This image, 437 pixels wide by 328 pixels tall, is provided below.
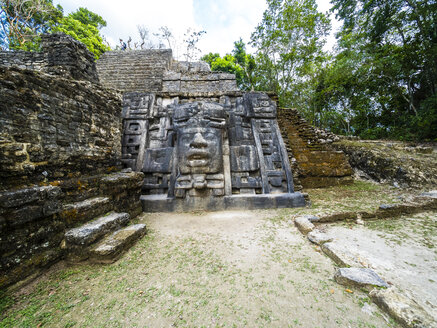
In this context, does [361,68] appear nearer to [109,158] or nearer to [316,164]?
[316,164]

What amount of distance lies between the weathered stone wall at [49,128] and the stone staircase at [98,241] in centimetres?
95

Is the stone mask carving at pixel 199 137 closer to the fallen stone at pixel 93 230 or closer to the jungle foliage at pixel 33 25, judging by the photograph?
the fallen stone at pixel 93 230

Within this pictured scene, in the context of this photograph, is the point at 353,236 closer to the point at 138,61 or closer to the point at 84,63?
the point at 84,63

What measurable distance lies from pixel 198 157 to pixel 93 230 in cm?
241

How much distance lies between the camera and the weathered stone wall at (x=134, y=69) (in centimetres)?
1044

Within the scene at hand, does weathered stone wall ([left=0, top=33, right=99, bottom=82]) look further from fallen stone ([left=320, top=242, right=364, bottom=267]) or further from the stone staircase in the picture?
fallen stone ([left=320, top=242, right=364, bottom=267])

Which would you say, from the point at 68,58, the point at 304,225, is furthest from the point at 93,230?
the point at 68,58

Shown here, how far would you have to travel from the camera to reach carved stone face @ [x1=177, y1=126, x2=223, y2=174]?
4.00 metres

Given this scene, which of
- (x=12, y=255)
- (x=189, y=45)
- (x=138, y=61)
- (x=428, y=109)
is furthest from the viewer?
(x=189, y=45)

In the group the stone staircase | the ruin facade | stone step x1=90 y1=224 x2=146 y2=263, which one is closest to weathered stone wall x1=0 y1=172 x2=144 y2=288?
the stone staircase

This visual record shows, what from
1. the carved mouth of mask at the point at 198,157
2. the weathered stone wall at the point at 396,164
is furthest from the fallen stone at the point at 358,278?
the weathered stone wall at the point at 396,164

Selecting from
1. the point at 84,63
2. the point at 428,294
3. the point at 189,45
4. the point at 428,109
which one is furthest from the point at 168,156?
the point at 189,45

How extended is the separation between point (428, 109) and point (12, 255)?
15223 millimetres

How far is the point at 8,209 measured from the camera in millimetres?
1724
